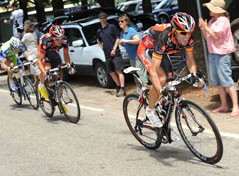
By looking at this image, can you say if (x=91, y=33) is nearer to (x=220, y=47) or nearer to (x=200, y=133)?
(x=220, y=47)

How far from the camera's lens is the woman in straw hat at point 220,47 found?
24.8 ft

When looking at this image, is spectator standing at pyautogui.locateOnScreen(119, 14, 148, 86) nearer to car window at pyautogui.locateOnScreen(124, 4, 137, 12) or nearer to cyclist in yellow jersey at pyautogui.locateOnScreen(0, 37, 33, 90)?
cyclist in yellow jersey at pyautogui.locateOnScreen(0, 37, 33, 90)

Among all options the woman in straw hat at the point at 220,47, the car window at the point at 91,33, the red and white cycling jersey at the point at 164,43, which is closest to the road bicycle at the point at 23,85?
the car window at the point at 91,33

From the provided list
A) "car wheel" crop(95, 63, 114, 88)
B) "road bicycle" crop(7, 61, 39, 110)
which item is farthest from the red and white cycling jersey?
"car wheel" crop(95, 63, 114, 88)

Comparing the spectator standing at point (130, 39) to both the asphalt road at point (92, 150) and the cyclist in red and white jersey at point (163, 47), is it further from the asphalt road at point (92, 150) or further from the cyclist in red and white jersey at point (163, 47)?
the cyclist in red and white jersey at point (163, 47)

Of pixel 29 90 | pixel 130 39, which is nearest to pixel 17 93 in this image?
pixel 29 90

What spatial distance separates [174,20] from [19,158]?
9.89 ft

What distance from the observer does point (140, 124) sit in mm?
6594

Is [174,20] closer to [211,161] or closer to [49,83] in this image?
[211,161]

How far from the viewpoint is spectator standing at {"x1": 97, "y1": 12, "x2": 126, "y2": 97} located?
11.0 meters

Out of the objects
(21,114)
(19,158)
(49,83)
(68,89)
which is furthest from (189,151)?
(21,114)

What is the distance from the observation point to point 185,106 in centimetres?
553

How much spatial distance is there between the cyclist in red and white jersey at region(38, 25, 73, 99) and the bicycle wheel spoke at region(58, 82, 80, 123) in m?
0.51

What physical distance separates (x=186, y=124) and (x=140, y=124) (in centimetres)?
107
